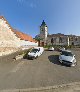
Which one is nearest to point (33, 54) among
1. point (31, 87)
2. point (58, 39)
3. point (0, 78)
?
point (0, 78)

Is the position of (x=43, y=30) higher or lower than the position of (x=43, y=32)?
higher

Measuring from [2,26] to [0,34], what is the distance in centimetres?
174

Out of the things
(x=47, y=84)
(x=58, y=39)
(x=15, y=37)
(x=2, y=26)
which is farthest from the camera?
(x=58, y=39)

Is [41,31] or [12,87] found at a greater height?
[41,31]

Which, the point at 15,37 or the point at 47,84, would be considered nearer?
the point at 47,84

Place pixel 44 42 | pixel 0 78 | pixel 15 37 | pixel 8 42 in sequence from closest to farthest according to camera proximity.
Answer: pixel 0 78 → pixel 8 42 → pixel 15 37 → pixel 44 42

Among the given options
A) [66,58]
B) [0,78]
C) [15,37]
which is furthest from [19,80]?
[15,37]

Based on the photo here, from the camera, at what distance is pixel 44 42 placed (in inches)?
2751

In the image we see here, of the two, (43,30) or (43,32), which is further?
(43,32)

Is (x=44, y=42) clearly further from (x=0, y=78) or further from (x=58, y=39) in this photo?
(x=0, y=78)

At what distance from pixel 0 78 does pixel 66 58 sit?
36.7 feet

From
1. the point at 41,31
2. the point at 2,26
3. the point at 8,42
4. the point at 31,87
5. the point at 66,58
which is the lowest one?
the point at 31,87

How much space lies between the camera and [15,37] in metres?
29.7

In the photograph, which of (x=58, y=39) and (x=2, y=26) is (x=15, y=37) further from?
(x=58, y=39)
